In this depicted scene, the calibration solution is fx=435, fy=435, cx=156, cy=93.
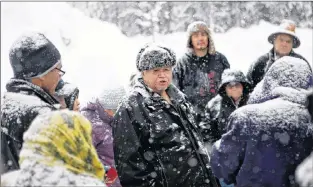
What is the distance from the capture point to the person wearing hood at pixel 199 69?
6.51 metres

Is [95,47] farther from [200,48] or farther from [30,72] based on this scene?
[30,72]

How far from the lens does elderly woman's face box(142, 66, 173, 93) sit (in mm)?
3885

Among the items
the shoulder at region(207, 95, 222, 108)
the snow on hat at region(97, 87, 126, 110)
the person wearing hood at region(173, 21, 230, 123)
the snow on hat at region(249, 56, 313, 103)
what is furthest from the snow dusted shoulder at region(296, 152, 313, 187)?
the person wearing hood at region(173, 21, 230, 123)

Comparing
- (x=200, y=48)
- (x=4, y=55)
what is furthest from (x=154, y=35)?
(x=200, y=48)

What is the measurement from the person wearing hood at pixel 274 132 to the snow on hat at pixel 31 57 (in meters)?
1.48

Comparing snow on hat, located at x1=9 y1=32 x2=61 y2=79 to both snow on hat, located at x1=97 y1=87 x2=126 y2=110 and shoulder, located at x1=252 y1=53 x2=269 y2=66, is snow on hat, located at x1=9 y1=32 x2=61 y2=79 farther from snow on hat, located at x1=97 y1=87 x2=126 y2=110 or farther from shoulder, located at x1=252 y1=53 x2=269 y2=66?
shoulder, located at x1=252 y1=53 x2=269 y2=66

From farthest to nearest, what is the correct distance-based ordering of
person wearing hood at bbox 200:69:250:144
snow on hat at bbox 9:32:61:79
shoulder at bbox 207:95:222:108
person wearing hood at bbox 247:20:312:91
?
person wearing hood at bbox 247:20:312:91, shoulder at bbox 207:95:222:108, person wearing hood at bbox 200:69:250:144, snow on hat at bbox 9:32:61:79

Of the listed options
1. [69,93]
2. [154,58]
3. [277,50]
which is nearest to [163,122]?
[154,58]

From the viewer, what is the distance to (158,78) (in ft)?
12.7

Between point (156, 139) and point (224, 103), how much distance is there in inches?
99.2

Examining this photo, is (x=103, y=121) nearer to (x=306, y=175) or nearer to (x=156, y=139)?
(x=156, y=139)

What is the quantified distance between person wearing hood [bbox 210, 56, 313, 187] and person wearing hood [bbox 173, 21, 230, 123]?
297 centimetres

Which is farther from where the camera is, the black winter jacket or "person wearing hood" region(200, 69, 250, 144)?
"person wearing hood" region(200, 69, 250, 144)

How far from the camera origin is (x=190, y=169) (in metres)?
3.73
